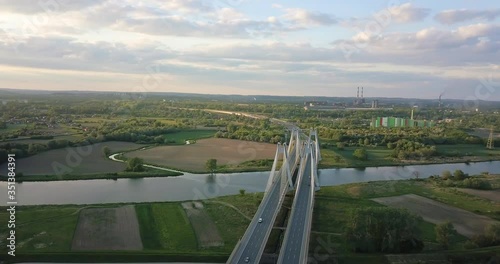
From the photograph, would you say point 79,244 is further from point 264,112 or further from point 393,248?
point 264,112

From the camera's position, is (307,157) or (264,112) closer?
(307,157)

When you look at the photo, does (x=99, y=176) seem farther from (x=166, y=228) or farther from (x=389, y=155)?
(x=389, y=155)

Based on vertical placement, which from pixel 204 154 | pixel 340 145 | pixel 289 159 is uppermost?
pixel 289 159

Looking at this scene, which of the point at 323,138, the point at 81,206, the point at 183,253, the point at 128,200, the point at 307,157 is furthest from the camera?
the point at 323,138

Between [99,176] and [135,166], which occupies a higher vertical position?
[135,166]

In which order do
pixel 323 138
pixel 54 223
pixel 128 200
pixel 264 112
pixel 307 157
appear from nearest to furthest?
pixel 54 223 < pixel 128 200 < pixel 307 157 < pixel 323 138 < pixel 264 112

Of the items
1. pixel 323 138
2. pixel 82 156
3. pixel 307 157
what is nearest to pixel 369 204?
pixel 307 157

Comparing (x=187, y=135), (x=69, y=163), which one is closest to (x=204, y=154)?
(x=69, y=163)
